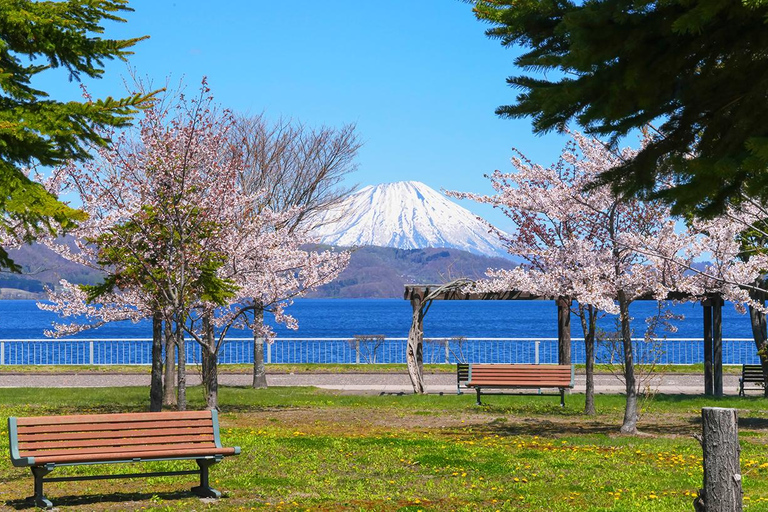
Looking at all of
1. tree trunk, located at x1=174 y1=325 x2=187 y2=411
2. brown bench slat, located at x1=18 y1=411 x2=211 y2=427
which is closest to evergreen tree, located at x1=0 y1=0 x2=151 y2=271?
brown bench slat, located at x1=18 y1=411 x2=211 y2=427

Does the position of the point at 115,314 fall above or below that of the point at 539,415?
above

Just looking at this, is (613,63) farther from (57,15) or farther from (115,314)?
(115,314)

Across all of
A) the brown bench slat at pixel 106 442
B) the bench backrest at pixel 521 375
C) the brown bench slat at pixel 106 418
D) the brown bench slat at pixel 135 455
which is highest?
the brown bench slat at pixel 106 418

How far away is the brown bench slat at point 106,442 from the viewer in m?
7.93

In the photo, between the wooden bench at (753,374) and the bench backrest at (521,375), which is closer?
the bench backrest at (521,375)

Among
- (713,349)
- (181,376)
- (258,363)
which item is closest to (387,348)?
(258,363)

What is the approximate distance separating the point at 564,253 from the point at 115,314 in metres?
8.57

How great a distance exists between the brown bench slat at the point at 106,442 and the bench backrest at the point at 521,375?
10412 mm

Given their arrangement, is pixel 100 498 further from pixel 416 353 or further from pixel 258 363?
pixel 258 363

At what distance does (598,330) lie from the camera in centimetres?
1509

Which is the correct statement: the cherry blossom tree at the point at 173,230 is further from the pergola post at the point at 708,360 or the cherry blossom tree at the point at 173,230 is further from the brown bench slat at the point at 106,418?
the pergola post at the point at 708,360

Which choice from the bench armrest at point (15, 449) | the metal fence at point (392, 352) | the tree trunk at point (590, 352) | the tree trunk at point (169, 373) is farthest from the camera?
the metal fence at point (392, 352)

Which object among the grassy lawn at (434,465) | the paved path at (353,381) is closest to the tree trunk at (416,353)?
the paved path at (353,381)

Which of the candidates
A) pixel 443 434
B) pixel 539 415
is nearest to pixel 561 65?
pixel 443 434
